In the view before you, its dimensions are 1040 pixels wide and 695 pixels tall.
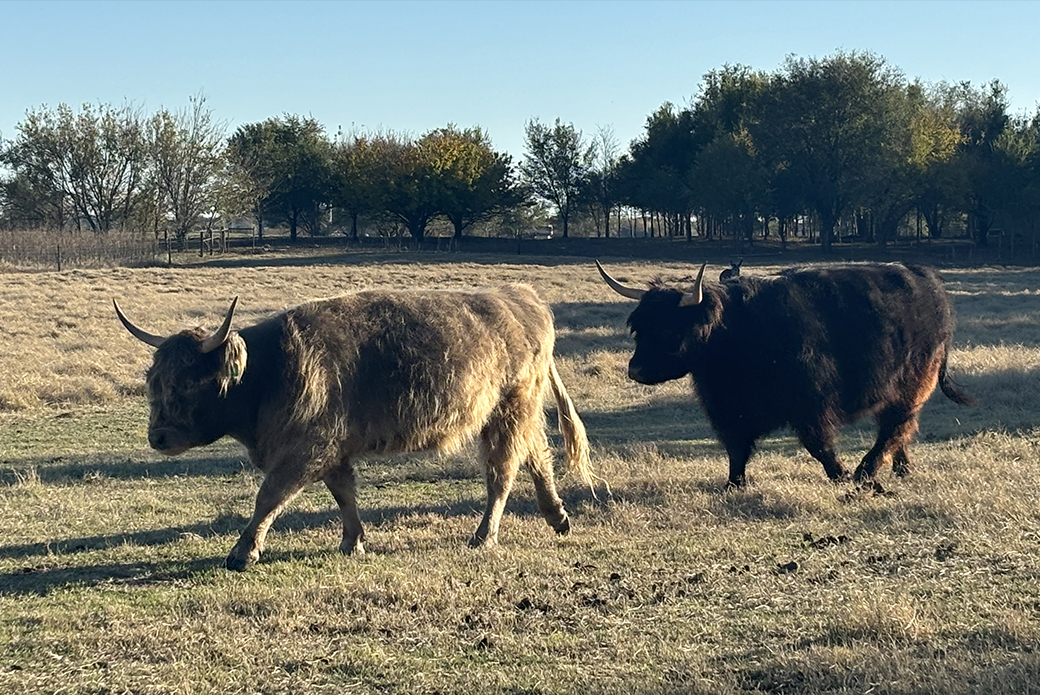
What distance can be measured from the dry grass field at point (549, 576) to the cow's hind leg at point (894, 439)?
22 cm

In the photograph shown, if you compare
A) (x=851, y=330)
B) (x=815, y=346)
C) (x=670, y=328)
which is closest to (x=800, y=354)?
(x=815, y=346)

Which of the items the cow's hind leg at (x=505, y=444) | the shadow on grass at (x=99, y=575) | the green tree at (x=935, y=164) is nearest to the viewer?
the shadow on grass at (x=99, y=575)

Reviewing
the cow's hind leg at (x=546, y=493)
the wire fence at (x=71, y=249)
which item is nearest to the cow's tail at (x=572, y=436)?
the cow's hind leg at (x=546, y=493)

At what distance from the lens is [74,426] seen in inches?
523

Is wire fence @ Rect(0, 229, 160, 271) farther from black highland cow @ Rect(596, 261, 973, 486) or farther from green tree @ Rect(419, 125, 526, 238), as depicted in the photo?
black highland cow @ Rect(596, 261, 973, 486)

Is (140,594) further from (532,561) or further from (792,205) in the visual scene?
(792,205)

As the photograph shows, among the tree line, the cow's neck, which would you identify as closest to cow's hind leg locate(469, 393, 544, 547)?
the cow's neck

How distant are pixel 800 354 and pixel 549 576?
12.3ft

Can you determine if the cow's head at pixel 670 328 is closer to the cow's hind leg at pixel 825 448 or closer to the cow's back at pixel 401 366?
the cow's hind leg at pixel 825 448

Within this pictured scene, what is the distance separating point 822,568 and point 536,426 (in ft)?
7.97

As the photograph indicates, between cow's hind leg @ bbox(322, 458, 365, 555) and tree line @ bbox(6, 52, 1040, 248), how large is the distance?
5217cm

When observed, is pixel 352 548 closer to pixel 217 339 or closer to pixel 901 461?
pixel 217 339

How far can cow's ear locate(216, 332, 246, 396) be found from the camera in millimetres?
6746

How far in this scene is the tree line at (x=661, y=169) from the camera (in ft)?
193
